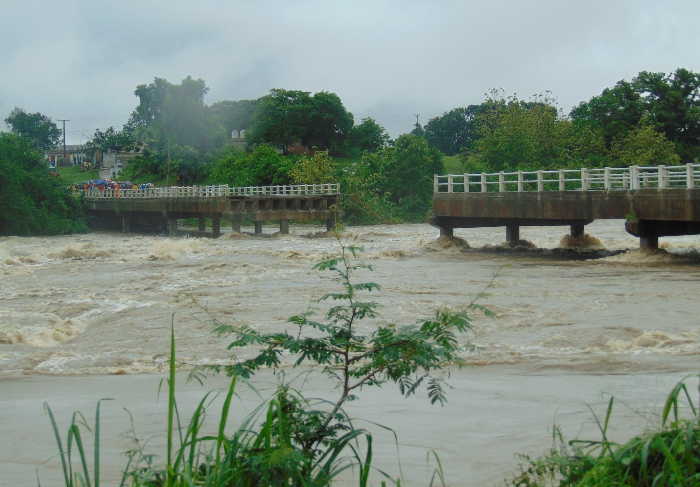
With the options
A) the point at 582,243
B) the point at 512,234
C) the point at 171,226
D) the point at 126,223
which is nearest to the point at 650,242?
the point at 582,243

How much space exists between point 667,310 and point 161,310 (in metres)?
9.27

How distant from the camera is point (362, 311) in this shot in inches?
219

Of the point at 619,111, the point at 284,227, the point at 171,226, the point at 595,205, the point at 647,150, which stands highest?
the point at 619,111

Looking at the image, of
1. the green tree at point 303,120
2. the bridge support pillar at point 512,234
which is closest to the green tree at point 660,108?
the bridge support pillar at point 512,234

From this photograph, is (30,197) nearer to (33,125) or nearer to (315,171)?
(315,171)

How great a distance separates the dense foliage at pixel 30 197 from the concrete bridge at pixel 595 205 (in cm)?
3417

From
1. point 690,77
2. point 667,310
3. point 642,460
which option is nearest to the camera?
point 642,460

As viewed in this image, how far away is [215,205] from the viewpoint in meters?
57.2

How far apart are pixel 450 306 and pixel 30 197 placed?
51.9 metres

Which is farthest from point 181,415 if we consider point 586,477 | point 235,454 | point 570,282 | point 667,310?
point 570,282

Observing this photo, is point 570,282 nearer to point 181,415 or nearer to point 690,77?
point 181,415

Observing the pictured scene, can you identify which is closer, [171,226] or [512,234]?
[512,234]

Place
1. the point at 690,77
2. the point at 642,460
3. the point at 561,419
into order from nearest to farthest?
the point at 642,460 < the point at 561,419 < the point at 690,77

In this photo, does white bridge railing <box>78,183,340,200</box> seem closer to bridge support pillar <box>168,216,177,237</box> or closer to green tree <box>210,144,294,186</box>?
bridge support pillar <box>168,216,177,237</box>
